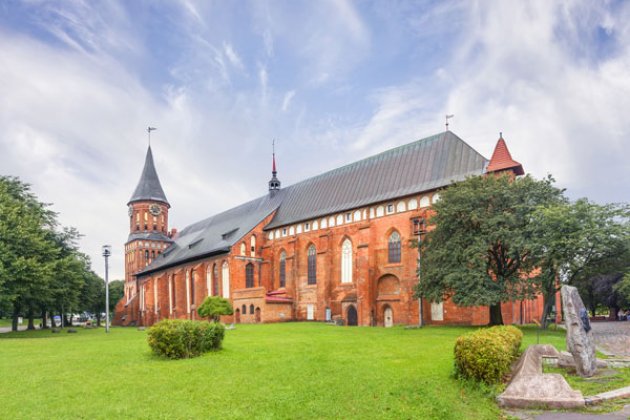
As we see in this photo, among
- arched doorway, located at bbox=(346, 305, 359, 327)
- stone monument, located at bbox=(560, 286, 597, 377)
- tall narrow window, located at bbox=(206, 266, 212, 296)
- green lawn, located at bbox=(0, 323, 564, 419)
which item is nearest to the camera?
green lawn, located at bbox=(0, 323, 564, 419)

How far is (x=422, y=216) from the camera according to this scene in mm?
32250

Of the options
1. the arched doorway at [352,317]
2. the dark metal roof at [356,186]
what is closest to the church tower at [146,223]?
the dark metal roof at [356,186]

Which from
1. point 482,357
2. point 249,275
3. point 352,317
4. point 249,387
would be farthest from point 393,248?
point 249,387

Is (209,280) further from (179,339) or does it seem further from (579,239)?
(579,239)

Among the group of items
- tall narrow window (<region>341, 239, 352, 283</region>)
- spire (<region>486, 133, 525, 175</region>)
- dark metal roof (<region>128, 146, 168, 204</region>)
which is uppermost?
dark metal roof (<region>128, 146, 168, 204</region>)

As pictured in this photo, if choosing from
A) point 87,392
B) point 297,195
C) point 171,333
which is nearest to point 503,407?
point 87,392

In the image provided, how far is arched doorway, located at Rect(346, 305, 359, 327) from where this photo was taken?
1416 inches

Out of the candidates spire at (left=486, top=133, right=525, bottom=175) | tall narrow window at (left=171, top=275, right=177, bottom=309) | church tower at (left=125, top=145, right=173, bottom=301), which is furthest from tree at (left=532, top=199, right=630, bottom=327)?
church tower at (left=125, top=145, right=173, bottom=301)

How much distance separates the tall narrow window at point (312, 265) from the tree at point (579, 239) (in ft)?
71.6

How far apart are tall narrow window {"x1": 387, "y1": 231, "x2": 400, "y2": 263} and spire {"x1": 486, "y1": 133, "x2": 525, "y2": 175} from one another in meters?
8.39

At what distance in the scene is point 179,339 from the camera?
47.5 ft

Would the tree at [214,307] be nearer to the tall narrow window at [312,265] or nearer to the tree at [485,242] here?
the tall narrow window at [312,265]

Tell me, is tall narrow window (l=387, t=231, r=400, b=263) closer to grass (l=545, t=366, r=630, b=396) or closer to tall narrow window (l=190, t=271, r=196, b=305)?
grass (l=545, t=366, r=630, b=396)

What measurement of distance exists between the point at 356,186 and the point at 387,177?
357 cm
